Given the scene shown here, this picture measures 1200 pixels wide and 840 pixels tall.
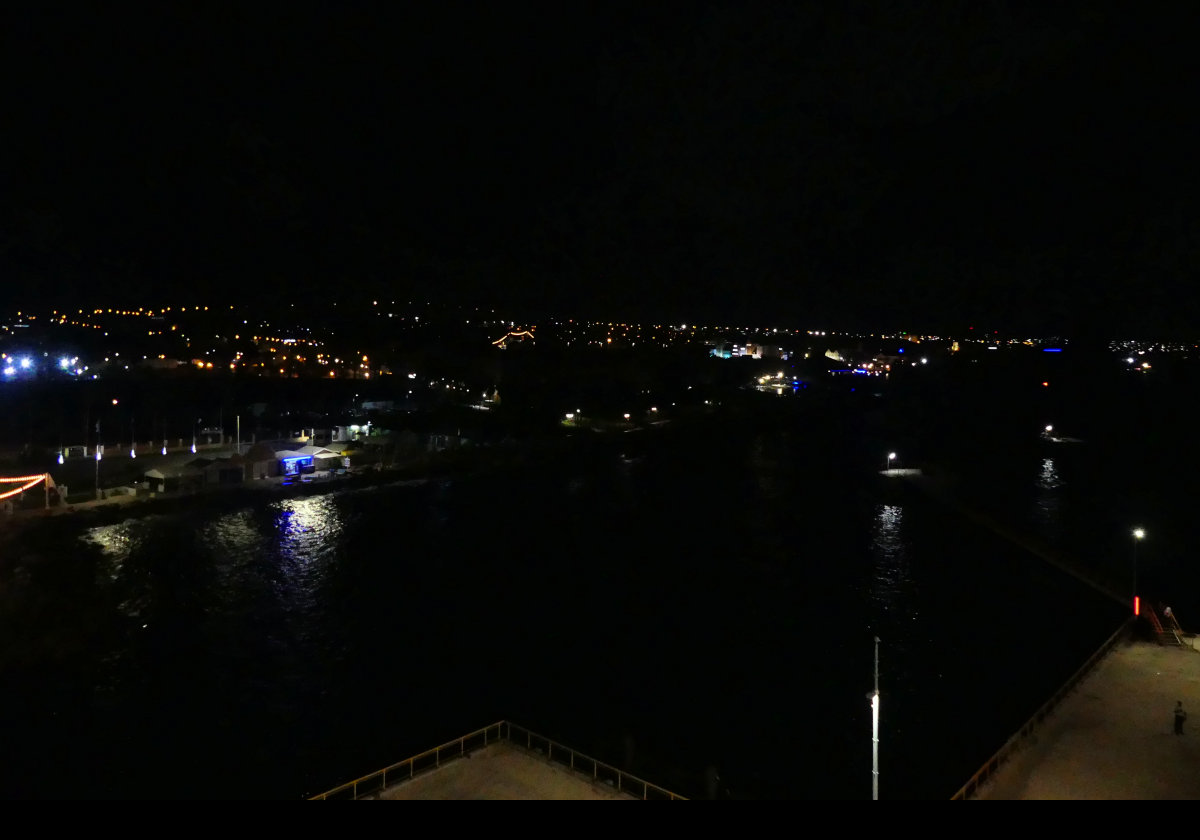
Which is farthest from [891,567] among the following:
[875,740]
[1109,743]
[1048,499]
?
[875,740]

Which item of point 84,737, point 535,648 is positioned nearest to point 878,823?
point 84,737

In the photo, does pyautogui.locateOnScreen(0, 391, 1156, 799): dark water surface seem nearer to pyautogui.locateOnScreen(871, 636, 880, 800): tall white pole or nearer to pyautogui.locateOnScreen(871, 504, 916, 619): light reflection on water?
pyautogui.locateOnScreen(871, 504, 916, 619): light reflection on water

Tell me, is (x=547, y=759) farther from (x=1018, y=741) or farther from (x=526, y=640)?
(x=526, y=640)

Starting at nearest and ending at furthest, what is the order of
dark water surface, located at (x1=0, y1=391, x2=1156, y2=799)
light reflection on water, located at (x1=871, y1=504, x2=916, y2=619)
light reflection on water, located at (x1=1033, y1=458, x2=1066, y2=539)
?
dark water surface, located at (x1=0, y1=391, x2=1156, y2=799) < light reflection on water, located at (x1=871, y1=504, x2=916, y2=619) < light reflection on water, located at (x1=1033, y1=458, x2=1066, y2=539)

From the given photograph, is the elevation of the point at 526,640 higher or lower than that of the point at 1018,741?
lower

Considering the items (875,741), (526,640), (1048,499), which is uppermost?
(875,741)

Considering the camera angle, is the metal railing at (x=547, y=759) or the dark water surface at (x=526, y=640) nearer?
the metal railing at (x=547, y=759)

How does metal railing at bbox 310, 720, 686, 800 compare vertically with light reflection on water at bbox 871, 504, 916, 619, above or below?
above

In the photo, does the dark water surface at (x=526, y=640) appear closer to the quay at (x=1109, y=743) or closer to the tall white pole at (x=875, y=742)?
the tall white pole at (x=875, y=742)

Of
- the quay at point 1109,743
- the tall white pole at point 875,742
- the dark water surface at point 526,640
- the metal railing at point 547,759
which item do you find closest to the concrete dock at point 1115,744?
the quay at point 1109,743

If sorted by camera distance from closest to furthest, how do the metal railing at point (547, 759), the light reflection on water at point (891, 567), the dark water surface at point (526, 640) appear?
the metal railing at point (547, 759), the dark water surface at point (526, 640), the light reflection on water at point (891, 567)

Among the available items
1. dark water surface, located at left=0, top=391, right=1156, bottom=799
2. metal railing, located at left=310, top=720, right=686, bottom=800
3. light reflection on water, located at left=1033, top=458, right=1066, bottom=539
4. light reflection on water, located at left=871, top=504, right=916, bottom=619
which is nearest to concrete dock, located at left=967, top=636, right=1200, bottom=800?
dark water surface, located at left=0, top=391, right=1156, bottom=799

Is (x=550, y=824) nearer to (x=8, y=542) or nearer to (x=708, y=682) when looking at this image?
(x=708, y=682)

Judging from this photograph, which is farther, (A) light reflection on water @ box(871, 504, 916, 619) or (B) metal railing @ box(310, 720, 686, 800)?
(A) light reflection on water @ box(871, 504, 916, 619)
